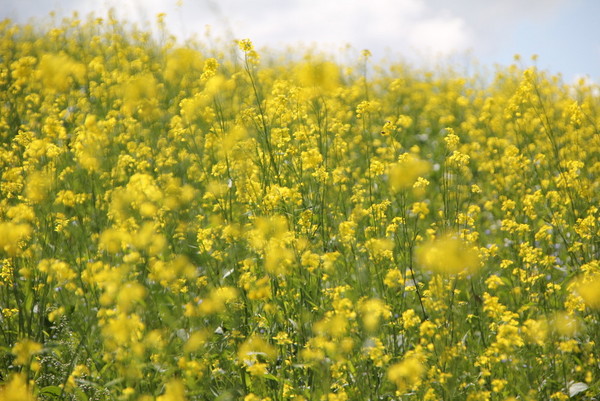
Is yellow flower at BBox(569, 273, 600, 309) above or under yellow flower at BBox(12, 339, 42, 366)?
under

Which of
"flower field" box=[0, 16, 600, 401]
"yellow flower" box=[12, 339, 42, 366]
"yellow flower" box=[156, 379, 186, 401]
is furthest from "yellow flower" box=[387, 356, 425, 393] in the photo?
"yellow flower" box=[12, 339, 42, 366]

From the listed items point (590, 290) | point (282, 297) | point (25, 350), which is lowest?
point (590, 290)

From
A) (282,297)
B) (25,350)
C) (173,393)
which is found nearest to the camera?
(173,393)

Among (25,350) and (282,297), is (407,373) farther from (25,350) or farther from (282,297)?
(25,350)

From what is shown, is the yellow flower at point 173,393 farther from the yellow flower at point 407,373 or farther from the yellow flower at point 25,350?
the yellow flower at point 407,373

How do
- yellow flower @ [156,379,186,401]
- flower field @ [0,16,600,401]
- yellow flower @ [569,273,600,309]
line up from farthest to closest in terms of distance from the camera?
yellow flower @ [569,273,600,309], flower field @ [0,16,600,401], yellow flower @ [156,379,186,401]

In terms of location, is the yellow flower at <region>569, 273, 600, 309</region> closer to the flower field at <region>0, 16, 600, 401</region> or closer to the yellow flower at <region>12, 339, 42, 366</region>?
the flower field at <region>0, 16, 600, 401</region>

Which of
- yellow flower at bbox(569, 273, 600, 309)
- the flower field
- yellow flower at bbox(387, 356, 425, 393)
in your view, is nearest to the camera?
yellow flower at bbox(387, 356, 425, 393)

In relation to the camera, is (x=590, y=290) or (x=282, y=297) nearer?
(x=590, y=290)

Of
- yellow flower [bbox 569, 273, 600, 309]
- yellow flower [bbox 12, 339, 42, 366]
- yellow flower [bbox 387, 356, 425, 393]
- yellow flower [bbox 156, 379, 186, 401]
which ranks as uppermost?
yellow flower [bbox 12, 339, 42, 366]

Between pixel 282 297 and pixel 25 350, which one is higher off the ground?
pixel 282 297

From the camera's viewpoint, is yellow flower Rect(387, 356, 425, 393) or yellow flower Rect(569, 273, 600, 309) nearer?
yellow flower Rect(387, 356, 425, 393)

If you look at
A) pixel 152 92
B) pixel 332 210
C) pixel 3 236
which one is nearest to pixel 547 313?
pixel 332 210

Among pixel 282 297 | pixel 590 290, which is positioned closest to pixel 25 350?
pixel 282 297
